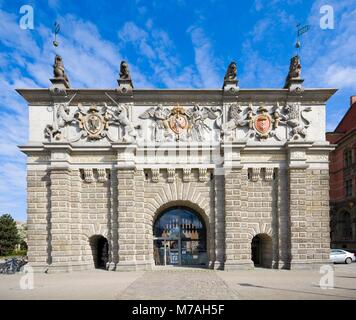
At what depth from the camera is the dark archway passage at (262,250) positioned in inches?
747

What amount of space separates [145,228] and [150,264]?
2079 mm

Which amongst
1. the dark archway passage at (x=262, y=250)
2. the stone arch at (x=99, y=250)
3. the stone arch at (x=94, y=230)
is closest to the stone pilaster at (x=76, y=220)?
the stone arch at (x=94, y=230)

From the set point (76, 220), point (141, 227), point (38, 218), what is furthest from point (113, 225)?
point (38, 218)

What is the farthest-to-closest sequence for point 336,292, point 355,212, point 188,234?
point 355,212, point 188,234, point 336,292

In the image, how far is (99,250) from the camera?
1995cm

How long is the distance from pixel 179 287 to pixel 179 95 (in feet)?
36.3

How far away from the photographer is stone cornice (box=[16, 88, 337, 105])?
747 inches

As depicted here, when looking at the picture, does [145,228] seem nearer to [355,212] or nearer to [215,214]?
[215,214]

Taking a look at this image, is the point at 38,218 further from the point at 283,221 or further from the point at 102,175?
the point at 283,221

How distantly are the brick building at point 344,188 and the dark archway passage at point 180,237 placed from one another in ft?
83.0

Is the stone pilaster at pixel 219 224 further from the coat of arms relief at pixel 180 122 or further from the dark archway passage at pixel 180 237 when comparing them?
the coat of arms relief at pixel 180 122

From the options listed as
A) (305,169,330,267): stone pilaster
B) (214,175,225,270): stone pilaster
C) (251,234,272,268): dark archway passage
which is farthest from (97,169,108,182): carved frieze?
(305,169,330,267): stone pilaster
